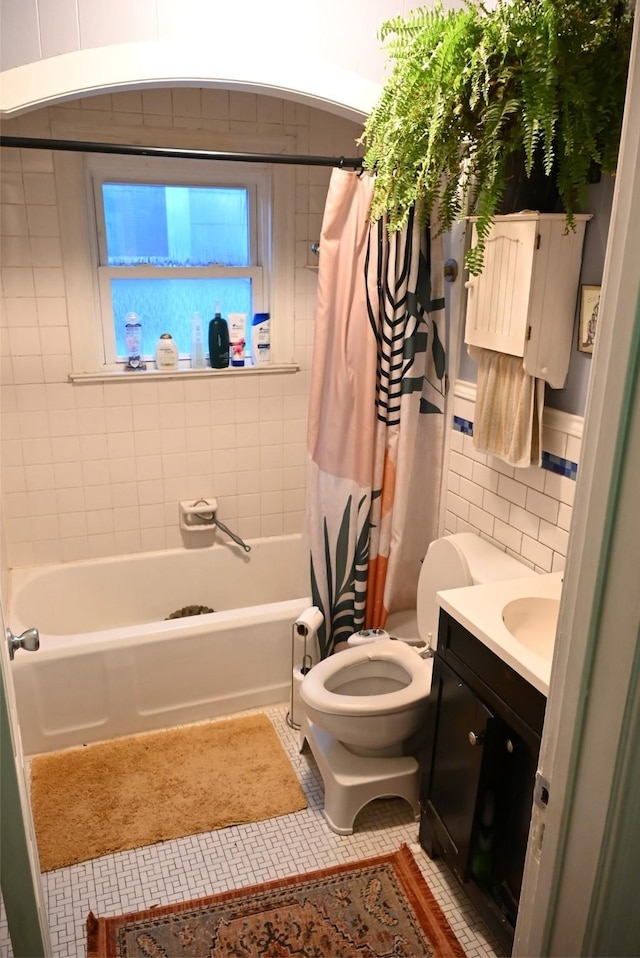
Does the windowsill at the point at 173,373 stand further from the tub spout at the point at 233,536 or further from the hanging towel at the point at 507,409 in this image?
the hanging towel at the point at 507,409

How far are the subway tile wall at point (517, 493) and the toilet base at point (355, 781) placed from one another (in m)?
0.81

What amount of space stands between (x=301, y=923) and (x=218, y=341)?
2.29m

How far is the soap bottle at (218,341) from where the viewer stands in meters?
3.25

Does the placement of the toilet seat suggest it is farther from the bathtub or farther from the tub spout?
the tub spout

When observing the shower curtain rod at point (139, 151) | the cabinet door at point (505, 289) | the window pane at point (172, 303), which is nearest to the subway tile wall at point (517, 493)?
the cabinet door at point (505, 289)

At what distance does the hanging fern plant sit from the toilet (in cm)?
95

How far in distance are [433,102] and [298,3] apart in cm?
73

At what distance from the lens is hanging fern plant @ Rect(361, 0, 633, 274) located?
1597 millimetres

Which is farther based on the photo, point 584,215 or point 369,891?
point 369,891

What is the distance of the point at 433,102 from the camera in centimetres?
185

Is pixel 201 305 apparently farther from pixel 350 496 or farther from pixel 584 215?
pixel 584 215

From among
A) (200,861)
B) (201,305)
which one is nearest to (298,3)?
(201,305)

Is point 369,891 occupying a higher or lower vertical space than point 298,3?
lower

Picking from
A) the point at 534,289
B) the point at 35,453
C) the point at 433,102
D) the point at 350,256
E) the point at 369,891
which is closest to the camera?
the point at 433,102
